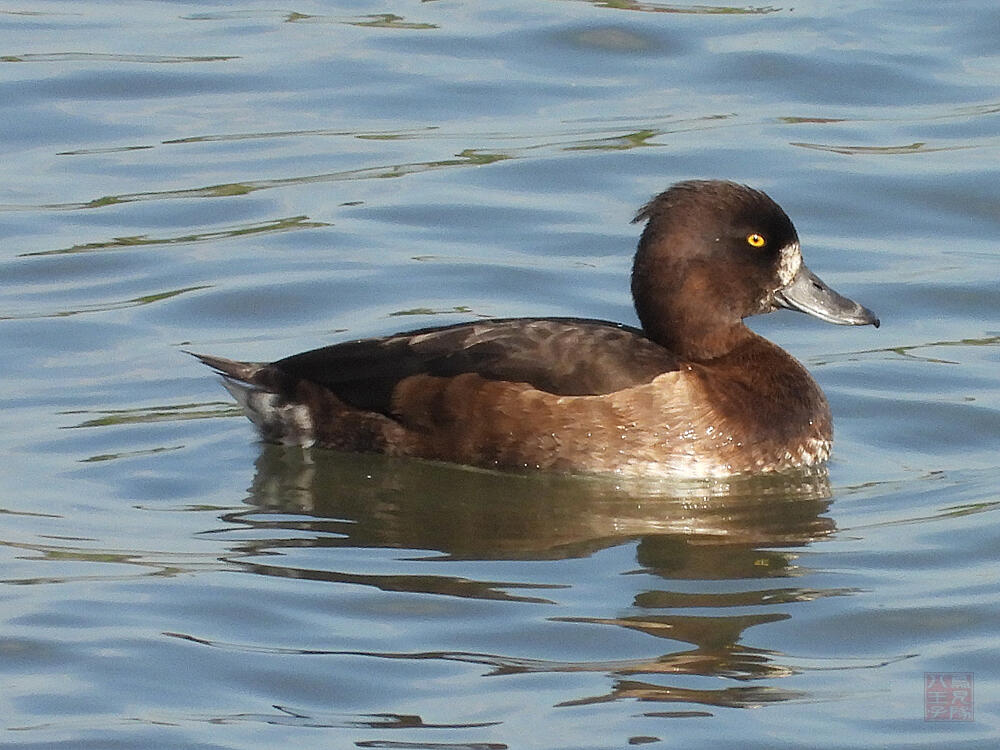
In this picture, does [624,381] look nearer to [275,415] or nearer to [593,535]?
[593,535]

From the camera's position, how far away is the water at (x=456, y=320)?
5.56m

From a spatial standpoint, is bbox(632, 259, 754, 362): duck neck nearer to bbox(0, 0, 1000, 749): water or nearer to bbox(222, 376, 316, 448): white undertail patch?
bbox(0, 0, 1000, 749): water

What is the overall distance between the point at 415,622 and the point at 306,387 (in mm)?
2099

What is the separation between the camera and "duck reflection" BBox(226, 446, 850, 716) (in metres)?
5.74

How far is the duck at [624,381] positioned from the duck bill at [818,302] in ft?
0.04

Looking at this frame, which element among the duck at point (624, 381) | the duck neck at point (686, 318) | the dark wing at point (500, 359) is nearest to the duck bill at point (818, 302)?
the duck at point (624, 381)

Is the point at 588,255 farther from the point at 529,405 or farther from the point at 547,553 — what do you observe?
the point at 547,553

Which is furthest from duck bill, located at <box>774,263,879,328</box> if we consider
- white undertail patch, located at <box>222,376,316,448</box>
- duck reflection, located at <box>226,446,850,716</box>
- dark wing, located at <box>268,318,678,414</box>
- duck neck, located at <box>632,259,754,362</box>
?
white undertail patch, located at <box>222,376,316,448</box>

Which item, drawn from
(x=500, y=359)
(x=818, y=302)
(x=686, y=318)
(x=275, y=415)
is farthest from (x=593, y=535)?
(x=818, y=302)

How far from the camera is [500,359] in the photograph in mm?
7625

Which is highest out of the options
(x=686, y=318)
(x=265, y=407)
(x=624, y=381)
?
(x=686, y=318)

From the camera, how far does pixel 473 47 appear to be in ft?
42.2

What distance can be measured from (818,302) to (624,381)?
0.97m

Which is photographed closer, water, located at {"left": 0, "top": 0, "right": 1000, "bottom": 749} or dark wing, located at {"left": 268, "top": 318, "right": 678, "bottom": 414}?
water, located at {"left": 0, "top": 0, "right": 1000, "bottom": 749}
